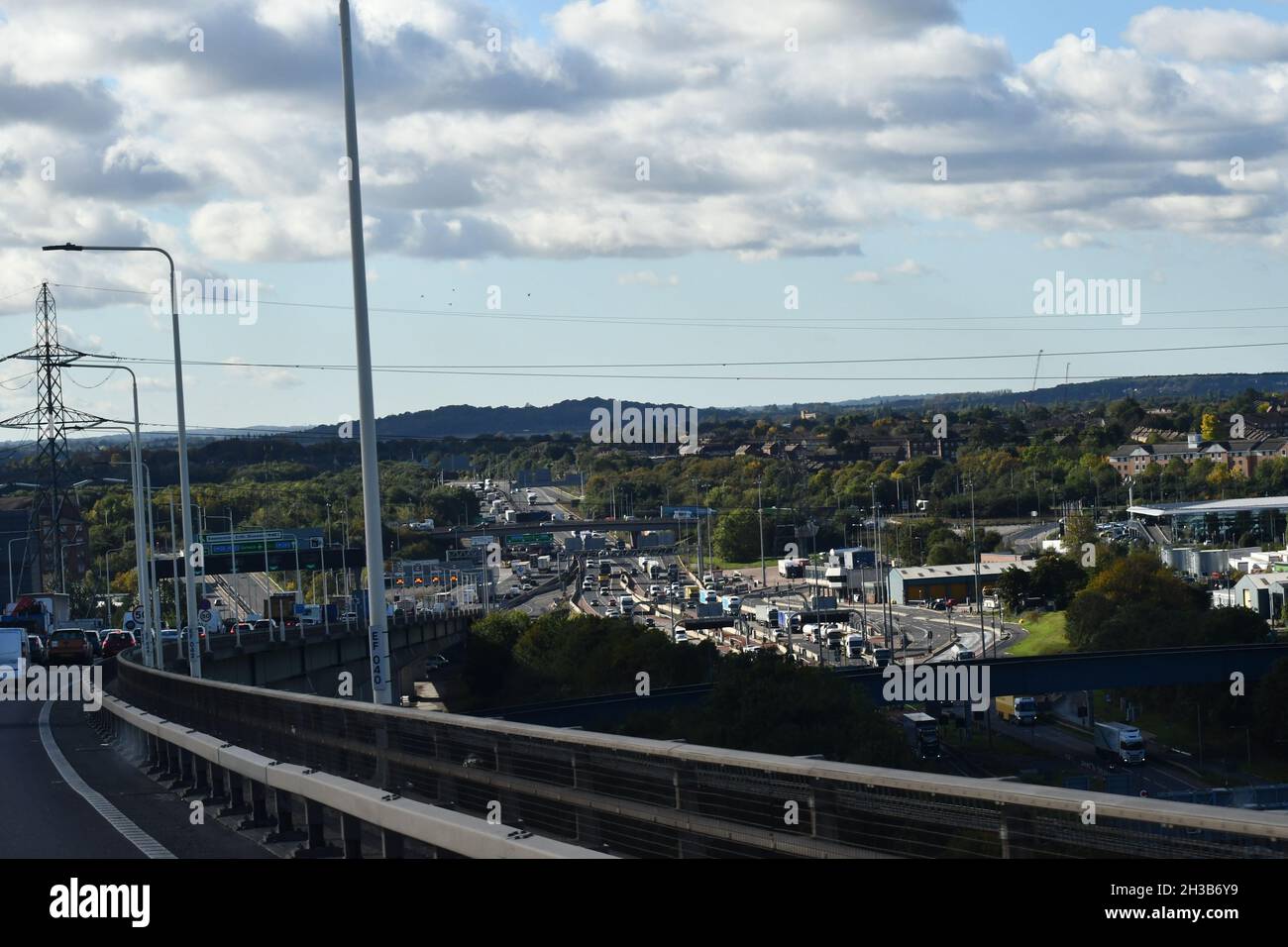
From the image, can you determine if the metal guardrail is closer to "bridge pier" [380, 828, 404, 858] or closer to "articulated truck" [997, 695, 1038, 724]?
"bridge pier" [380, 828, 404, 858]

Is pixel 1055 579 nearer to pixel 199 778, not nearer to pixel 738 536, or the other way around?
pixel 738 536

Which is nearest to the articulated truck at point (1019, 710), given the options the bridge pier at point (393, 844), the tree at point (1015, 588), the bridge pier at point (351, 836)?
the tree at point (1015, 588)

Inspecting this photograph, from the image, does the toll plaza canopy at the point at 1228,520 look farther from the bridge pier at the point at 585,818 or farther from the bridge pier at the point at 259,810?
the bridge pier at the point at 585,818

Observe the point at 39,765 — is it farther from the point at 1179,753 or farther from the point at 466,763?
the point at 1179,753

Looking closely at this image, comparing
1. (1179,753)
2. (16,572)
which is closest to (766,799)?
(1179,753)

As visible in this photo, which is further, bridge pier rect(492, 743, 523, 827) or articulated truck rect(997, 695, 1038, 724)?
articulated truck rect(997, 695, 1038, 724)

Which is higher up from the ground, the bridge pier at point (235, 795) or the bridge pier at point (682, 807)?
the bridge pier at point (682, 807)

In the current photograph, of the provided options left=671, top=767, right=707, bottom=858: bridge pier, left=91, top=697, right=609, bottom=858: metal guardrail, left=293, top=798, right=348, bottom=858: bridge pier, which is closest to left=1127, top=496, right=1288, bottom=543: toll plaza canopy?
left=91, top=697, right=609, bottom=858: metal guardrail

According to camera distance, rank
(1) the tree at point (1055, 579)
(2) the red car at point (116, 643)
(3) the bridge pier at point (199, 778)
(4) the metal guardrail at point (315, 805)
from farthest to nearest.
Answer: (1) the tree at point (1055, 579)
(2) the red car at point (116, 643)
(3) the bridge pier at point (199, 778)
(4) the metal guardrail at point (315, 805)
